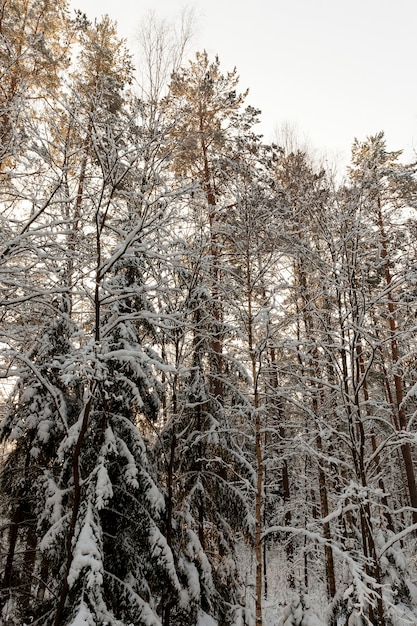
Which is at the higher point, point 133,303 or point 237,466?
point 133,303

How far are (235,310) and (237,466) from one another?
3.32m

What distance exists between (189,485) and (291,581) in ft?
22.5

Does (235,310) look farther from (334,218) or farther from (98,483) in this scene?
(98,483)

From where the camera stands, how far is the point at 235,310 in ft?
26.1

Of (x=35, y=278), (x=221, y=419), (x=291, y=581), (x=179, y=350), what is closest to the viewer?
(x=35, y=278)

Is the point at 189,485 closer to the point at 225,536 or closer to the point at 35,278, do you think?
the point at 225,536

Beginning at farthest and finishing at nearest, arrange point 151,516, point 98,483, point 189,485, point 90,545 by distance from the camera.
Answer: point 189,485 < point 151,516 < point 98,483 < point 90,545

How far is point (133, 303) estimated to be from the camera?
7.67 m

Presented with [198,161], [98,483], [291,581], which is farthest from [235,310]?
[291,581]

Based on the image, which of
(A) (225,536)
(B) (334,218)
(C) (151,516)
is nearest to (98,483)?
(C) (151,516)

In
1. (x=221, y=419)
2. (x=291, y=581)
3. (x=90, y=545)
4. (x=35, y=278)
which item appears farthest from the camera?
(x=291, y=581)

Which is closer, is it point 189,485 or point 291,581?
point 189,485

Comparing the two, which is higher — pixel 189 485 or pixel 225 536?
pixel 189 485

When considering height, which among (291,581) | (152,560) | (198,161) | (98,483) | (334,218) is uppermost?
(198,161)
